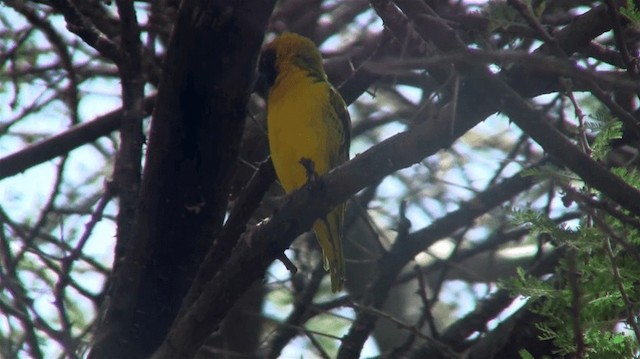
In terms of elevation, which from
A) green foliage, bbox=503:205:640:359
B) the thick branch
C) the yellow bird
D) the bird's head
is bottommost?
green foliage, bbox=503:205:640:359

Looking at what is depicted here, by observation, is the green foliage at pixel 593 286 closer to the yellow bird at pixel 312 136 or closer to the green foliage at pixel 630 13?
the green foliage at pixel 630 13

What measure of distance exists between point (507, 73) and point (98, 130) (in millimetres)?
2878

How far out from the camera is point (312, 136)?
14.7 ft

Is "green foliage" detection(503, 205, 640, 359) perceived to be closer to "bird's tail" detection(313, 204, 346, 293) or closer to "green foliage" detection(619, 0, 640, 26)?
"green foliage" detection(619, 0, 640, 26)

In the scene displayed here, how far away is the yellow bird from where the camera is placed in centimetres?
438

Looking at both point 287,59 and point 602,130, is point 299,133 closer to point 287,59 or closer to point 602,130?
point 287,59

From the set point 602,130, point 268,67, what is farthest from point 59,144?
point 602,130

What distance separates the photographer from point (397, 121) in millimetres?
6332

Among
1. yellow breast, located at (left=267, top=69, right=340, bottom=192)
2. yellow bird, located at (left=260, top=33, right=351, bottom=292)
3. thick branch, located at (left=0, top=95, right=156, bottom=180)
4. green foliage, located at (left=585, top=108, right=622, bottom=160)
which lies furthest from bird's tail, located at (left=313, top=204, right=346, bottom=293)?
green foliage, located at (left=585, top=108, right=622, bottom=160)

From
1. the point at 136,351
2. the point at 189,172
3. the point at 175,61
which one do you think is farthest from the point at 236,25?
the point at 136,351

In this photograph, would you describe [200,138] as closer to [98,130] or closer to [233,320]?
[98,130]

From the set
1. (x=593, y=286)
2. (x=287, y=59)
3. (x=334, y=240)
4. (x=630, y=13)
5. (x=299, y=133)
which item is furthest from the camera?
(x=287, y=59)

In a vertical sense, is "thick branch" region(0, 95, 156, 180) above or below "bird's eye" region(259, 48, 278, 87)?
below

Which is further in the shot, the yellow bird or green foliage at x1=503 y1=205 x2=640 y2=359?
the yellow bird
